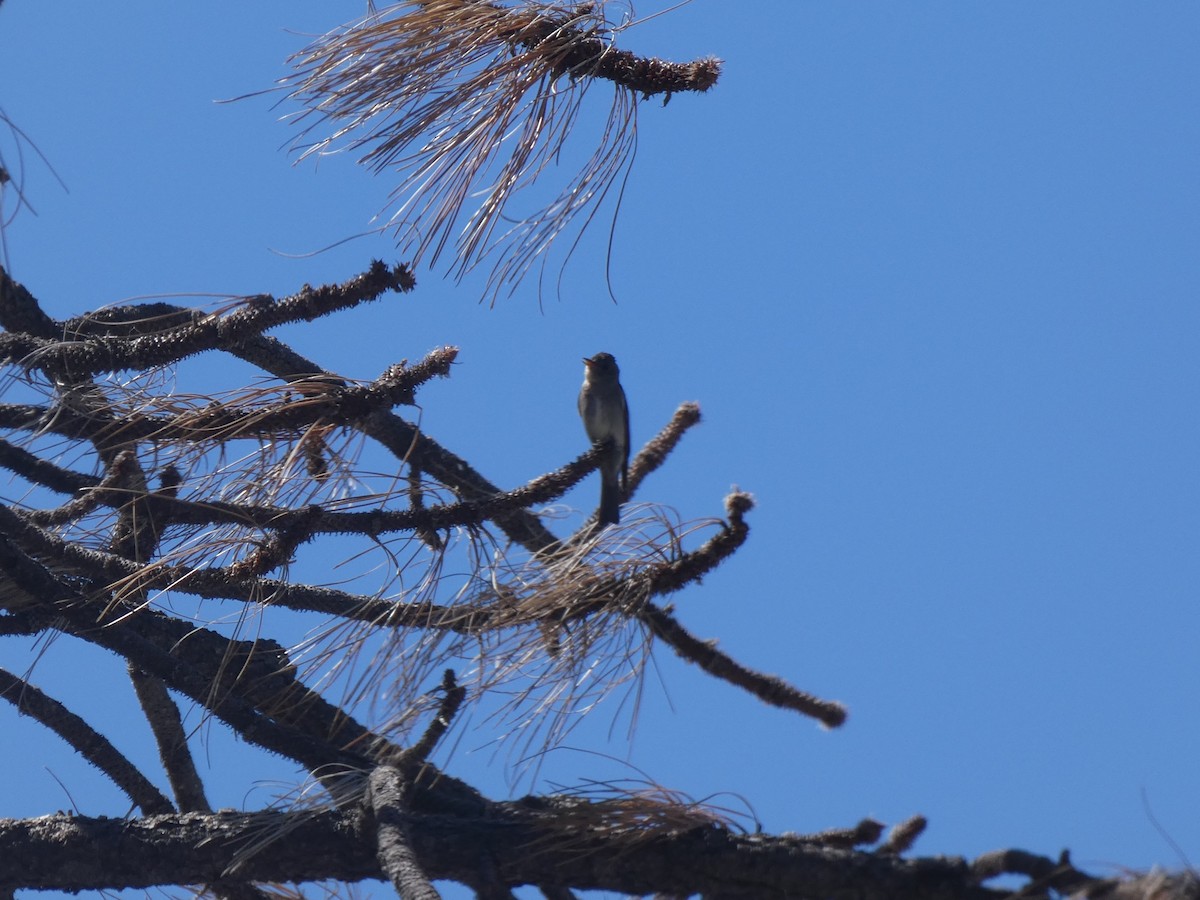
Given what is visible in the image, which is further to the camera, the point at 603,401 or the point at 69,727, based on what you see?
the point at 603,401

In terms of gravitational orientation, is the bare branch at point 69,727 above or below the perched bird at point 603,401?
below

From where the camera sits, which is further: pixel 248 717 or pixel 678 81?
pixel 248 717

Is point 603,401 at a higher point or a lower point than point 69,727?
higher

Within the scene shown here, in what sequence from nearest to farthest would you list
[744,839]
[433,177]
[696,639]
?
[744,839]
[433,177]
[696,639]

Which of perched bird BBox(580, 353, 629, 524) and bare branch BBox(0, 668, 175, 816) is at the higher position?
perched bird BBox(580, 353, 629, 524)

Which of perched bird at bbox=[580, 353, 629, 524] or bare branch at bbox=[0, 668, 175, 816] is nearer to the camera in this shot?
bare branch at bbox=[0, 668, 175, 816]

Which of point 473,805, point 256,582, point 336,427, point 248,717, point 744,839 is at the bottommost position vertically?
point 744,839

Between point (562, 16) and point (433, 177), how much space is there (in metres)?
0.42

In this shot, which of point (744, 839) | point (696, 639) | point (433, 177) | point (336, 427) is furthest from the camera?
point (696, 639)

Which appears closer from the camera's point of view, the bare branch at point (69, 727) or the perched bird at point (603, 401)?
the bare branch at point (69, 727)

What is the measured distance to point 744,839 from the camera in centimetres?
196

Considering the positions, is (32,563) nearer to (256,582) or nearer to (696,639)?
(256,582)

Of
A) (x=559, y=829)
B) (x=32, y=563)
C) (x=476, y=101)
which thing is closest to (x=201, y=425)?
(x=32, y=563)

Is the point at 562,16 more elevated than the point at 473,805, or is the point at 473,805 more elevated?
the point at 562,16
